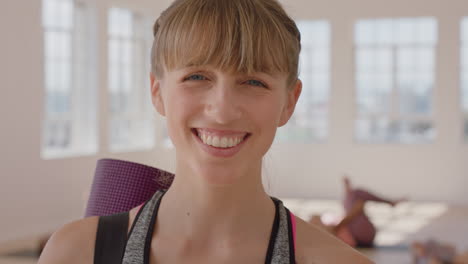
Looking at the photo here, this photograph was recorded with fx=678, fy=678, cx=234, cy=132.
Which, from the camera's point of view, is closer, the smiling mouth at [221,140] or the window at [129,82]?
the smiling mouth at [221,140]

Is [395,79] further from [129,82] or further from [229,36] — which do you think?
[229,36]

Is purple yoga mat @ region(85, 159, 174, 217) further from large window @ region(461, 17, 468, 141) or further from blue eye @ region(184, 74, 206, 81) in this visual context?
large window @ region(461, 17, 468, 141)

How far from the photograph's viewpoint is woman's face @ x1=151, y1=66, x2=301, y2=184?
0.90 metres

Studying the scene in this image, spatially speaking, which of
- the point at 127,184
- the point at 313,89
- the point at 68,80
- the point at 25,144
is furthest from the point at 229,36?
the point at 313,89

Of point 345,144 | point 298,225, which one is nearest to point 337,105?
point 345,144

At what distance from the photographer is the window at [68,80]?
27.1ft

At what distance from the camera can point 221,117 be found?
88 centimetres

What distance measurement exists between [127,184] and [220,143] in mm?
367

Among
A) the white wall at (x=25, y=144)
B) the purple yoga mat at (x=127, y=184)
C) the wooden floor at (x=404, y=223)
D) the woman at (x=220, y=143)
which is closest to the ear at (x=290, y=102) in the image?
the woman at (x=220, y=143)

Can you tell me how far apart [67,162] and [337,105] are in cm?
494

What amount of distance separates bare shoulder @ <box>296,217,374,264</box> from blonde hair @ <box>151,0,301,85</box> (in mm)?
237

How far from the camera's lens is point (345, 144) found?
11305mm

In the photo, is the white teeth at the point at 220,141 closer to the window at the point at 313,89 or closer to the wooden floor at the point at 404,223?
the wooden floor at the point at 404,223

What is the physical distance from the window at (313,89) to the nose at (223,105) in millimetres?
10615
